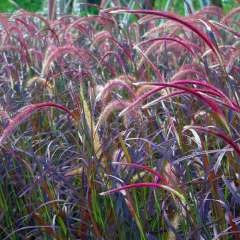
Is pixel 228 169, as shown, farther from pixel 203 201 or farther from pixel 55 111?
pixel 55 111

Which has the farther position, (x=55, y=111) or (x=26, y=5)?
(x=26, y=5)

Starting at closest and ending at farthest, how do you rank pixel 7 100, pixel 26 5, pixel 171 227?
pixel 171 227, pixel 7 100, pixel 26 5

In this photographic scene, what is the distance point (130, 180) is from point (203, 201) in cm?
40

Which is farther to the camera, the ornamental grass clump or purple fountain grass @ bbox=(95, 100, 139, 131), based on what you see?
purple fountain grass @ bbox=(95, 100, 139, 131)

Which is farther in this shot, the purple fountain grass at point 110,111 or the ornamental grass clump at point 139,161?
the purple fountain grass at point 110,111

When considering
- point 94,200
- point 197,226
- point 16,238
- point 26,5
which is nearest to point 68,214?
point 94,200

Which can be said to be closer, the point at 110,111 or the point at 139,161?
the point at 110,111

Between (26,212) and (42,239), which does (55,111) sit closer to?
(26,212)

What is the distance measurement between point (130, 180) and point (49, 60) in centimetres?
67

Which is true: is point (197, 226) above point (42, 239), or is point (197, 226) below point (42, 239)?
above

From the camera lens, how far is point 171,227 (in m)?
1.54

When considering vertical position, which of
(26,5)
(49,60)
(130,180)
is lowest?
(26,5)

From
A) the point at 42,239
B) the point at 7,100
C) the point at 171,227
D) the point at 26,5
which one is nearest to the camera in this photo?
the point at 171,227

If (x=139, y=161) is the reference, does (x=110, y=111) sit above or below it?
above
